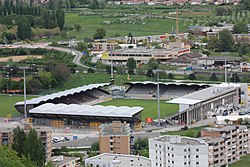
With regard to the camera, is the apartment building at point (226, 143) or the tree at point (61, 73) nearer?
the apartment building at point (226, 143)

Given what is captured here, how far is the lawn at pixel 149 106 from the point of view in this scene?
27516mm

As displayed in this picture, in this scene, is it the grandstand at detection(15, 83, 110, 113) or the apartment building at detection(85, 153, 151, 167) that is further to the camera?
the grandstand at detection(15, 83, 110, 113)

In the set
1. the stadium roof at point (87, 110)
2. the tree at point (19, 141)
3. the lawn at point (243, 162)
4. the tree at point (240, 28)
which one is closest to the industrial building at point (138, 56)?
the tree at point (240, 28)

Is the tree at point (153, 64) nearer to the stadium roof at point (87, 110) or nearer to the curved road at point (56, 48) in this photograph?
the curved road at point (56, 48)

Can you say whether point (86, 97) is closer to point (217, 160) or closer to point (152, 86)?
point (152, 86)

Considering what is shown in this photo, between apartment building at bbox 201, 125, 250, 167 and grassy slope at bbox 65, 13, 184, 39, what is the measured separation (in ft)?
86.9

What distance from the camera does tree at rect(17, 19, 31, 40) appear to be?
4519 centimetres

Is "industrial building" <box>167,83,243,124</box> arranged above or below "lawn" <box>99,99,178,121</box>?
above

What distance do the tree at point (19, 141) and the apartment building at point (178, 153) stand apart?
11.0ft

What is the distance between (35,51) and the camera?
41344 millimetres

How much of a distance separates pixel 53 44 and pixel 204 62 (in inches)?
352

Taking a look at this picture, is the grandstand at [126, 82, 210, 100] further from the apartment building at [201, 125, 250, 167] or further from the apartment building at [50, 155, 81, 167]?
the apartment building at [50, 155, 81, 167]

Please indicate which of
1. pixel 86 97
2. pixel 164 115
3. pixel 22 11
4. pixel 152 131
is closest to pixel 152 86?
pixel 86 97

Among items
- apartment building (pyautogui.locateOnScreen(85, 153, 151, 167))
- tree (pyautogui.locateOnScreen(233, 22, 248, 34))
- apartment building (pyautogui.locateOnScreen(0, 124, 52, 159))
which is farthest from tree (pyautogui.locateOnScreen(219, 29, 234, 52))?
apartment building (pyautogui.locateOnScreen(85, 153, 151, 167))
